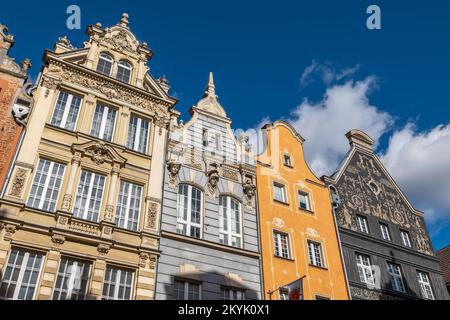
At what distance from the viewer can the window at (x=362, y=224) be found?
84.7 ft

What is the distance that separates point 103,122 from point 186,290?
8589 millimetres

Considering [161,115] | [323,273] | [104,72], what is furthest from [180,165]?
[323,273]

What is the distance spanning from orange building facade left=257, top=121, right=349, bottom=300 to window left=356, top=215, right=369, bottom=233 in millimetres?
2327

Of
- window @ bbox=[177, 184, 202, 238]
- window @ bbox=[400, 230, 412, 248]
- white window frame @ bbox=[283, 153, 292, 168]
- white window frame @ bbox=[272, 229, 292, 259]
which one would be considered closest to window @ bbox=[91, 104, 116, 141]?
window @ bbox=[177, 184, 202, 238]

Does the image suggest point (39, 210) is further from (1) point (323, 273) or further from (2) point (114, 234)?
(1) point (323, 273)

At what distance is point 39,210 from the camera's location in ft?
51.9

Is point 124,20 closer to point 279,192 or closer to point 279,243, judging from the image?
point 279,192

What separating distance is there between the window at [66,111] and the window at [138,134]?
2.60 meters

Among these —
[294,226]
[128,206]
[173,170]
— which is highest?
[173,170]

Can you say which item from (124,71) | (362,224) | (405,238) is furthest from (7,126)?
(405,238)

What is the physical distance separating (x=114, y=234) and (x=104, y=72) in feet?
29.4

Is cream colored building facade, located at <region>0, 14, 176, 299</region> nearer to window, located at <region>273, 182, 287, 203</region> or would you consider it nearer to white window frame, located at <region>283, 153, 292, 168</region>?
window, located at <region>273, 182, 287, 203</region>

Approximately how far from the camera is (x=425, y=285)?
2638 centimetres

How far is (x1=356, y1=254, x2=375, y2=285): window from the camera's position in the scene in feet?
77.1
